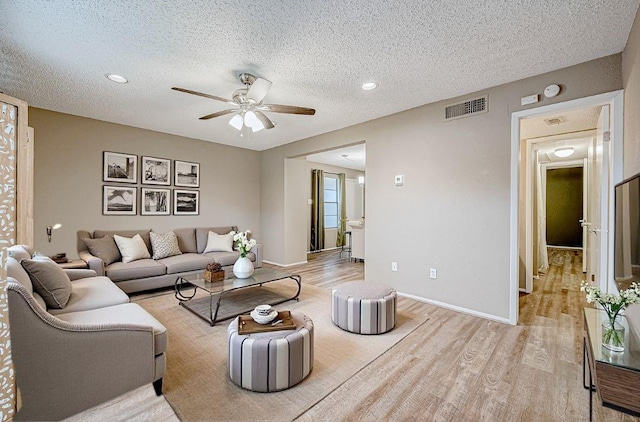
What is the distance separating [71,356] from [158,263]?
8.84 ft

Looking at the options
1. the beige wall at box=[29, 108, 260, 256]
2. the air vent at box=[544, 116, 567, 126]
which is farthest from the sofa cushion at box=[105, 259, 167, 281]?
the air vent at box=[544, 116, 567, 126]

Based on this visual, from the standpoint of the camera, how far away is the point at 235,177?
5.99 meters

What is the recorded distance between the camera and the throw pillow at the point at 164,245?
4375 millimetres

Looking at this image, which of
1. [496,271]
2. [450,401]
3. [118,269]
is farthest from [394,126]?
[118,269]

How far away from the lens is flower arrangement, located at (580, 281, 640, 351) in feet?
4.66

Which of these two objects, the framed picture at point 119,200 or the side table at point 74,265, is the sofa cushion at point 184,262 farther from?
the framed picture at point 119,200

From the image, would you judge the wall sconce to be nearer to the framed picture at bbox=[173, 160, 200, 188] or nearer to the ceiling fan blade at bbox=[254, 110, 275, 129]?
the framed picture at bbox=[173, 160, 200, 188]

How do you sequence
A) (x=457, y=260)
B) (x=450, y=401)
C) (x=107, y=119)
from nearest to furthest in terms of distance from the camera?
(x=450, y=401), (x=457, y=260), (x=107, y=119)

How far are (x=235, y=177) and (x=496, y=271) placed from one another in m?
4.97

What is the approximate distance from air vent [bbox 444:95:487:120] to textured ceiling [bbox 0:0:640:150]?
0.52 feet

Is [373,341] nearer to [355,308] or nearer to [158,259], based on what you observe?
[355,308]

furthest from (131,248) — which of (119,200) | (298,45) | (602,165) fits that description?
(602,165)

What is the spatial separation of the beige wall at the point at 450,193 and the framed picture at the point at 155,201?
11.6ft

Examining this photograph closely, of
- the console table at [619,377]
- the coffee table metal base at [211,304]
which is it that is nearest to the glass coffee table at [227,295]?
the coffee table metal base at [211,304]
